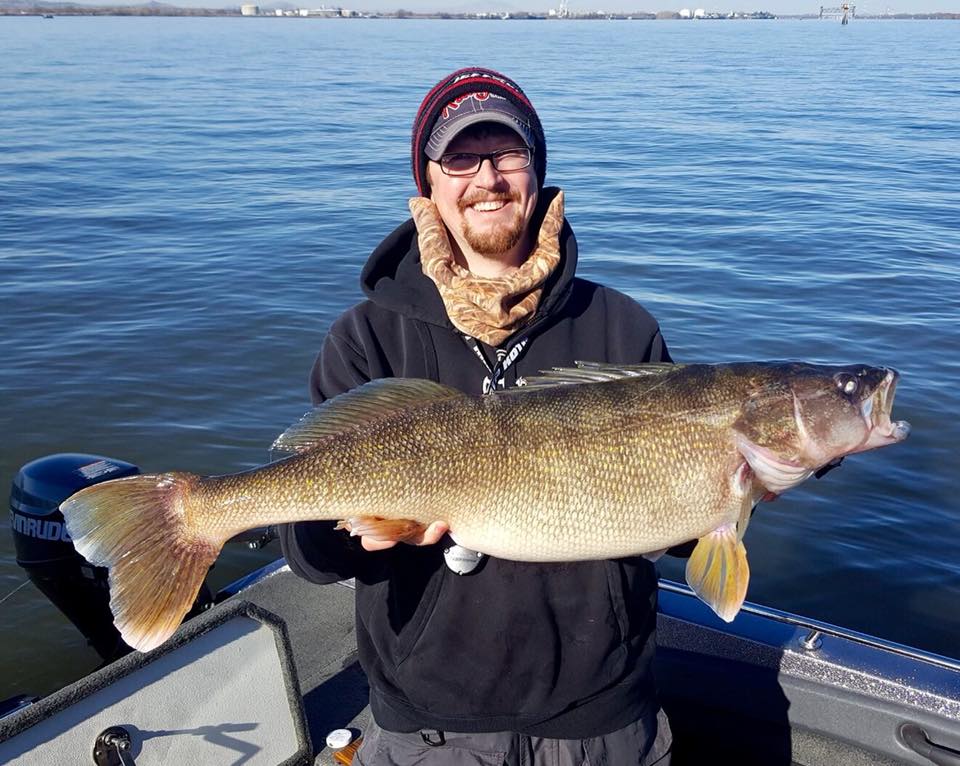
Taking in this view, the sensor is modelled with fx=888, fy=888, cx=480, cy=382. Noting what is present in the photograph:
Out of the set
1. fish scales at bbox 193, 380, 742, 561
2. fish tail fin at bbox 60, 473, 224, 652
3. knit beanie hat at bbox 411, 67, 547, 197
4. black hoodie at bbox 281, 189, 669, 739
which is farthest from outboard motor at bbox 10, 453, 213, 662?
knit beanie hat at bbox 411, 67, 547, 197

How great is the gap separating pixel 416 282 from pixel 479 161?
1.56 feet

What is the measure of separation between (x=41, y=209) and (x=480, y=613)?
16771mm

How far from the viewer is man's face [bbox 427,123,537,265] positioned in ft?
9.86

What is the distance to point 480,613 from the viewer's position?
2.72 meters

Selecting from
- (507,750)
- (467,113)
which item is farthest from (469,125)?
(507,750)

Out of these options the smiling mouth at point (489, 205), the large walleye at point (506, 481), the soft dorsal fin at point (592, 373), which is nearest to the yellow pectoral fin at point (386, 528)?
the large walleye at point (506, 481)

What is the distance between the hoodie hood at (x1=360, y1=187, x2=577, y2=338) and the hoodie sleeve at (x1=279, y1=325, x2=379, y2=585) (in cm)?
21

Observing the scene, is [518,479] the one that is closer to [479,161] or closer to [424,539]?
[424,539]

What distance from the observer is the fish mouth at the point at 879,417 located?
2.96 metres

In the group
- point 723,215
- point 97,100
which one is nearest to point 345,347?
point 723,215

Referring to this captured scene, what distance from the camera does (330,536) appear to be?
9.10 feet

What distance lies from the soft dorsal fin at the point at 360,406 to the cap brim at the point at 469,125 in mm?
876

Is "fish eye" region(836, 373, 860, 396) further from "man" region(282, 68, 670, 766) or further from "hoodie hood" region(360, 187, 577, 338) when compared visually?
"hoodie hood" region(360, 187, 577, 338)

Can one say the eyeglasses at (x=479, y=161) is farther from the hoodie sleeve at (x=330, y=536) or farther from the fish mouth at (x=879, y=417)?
the fish mouth at (x=879, y=417)
